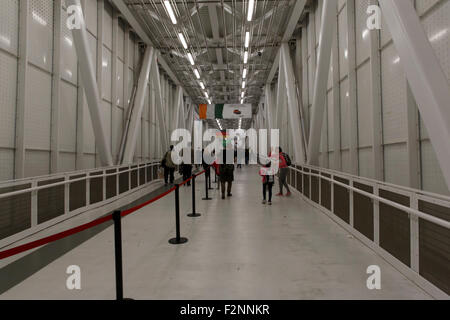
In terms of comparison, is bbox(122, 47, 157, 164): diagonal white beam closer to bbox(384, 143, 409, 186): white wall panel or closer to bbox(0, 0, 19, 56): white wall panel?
bbox(0, 0, 19, 56): white wall panel

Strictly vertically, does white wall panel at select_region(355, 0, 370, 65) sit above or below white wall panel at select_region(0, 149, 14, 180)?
above

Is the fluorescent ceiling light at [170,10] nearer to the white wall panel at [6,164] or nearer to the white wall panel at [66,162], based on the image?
the white wall panel at [66,162]

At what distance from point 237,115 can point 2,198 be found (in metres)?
13.8

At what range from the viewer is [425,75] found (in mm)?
2883

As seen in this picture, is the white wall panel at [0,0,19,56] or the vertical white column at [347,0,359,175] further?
the vertical white column at [347,0,359,175]

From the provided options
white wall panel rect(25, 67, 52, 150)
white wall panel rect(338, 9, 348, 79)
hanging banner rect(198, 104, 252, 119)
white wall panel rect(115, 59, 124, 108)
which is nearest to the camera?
white wall panel rect(25, 67, 52, 150)

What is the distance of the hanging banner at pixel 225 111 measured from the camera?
1695 cm

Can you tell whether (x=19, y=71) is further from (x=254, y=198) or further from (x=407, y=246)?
(x=407, y=246)

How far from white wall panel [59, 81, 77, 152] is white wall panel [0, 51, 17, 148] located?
64.5 inches

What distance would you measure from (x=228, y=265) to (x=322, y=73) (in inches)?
253

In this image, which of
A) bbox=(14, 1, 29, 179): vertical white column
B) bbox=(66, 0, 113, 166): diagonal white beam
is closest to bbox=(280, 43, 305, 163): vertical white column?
bbox=(66, 0, 113, 166): diagonal white beam

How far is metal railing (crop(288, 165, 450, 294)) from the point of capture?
2.61 m

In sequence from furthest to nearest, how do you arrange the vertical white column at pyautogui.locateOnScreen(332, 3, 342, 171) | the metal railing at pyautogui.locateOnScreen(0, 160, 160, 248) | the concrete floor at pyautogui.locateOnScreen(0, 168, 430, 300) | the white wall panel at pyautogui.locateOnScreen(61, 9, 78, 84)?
the vertical white column at pyautogui.locateOnScreen(332, 3, 342, 171) → the white wall panel at pyautogui.locateOnScreen(61, 9, 78, 84) → the metal railing at pyautogui.locateOnScreen(0, 160, 160, 248) → the concrete floor at pyautogui.locateOnScreen(0, 168, 430, 300)
